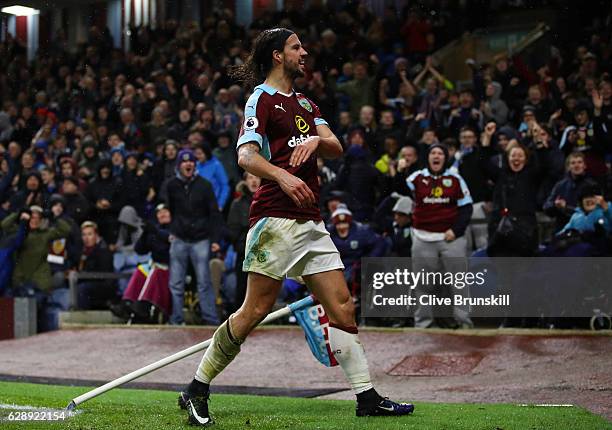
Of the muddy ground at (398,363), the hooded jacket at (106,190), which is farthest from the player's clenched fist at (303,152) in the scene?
the hooded jacket at (106,190)

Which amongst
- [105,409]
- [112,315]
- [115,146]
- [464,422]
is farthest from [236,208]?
[464,422]

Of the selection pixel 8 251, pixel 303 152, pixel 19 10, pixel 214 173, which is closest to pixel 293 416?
pixel 303 152

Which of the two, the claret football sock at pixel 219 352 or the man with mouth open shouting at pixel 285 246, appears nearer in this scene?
the man with mouth open shouting at pixel 285 246

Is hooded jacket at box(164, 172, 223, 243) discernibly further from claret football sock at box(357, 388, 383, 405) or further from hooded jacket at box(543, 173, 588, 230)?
claret football sock at box(357, 388, 383, 405)

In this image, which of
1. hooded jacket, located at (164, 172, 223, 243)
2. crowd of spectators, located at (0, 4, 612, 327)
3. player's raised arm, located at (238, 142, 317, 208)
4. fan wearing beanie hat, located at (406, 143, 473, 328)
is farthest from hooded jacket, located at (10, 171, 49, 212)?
player's raised arm, located at (238, 142, 317, 208)

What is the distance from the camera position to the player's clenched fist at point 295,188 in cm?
632

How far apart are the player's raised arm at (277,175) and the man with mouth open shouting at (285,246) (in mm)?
18

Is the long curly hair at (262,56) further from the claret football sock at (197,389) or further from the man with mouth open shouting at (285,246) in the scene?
the claret football sock at (197,389)

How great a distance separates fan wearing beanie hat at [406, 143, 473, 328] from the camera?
1270 cm

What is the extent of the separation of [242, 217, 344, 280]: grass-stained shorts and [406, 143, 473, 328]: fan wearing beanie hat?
6271 mm

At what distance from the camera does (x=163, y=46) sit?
83.4 feet

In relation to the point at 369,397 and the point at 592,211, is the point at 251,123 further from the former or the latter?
the point at 592,211

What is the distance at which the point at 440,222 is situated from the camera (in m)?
12.8

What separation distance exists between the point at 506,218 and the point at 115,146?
29.9 feet
